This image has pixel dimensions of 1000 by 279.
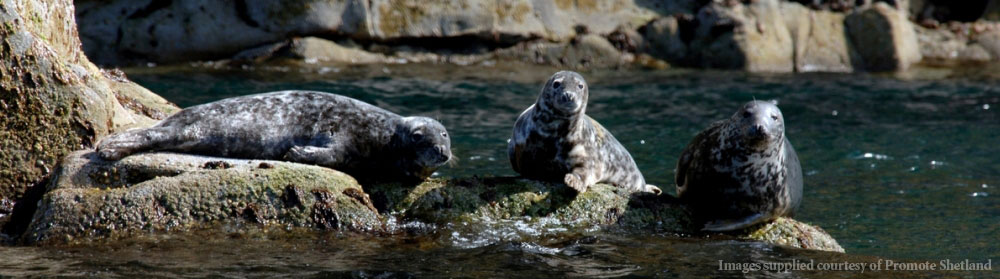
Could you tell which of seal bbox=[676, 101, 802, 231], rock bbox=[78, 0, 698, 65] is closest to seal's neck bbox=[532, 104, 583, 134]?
seal bbox=[676, 101, 802, 231]

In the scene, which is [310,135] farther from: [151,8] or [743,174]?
[151,8]

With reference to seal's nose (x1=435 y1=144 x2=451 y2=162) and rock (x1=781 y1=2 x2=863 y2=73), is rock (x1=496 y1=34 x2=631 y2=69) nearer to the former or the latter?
rock (x1=781 y1=2 x2=863 y2=73)

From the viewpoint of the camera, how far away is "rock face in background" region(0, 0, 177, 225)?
19.1 ft

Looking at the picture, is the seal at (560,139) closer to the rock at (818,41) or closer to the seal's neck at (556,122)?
the seal's neck at (556,122)

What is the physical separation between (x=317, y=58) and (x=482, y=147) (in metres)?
5.18

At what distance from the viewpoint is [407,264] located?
5.22m

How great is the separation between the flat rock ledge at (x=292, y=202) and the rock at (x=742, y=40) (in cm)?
1043

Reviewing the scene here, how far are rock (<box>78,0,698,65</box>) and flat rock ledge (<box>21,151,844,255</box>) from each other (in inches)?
375

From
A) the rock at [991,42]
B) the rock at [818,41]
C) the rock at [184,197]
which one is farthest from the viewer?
the rock at [991,42]

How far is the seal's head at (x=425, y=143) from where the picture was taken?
19.8 ft

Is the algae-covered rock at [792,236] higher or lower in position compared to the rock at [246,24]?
lower

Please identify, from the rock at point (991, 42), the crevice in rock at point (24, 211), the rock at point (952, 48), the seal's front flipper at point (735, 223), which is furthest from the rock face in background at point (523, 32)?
the seal's front flipper at point (735, 223)

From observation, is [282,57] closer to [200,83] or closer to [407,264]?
[200,83]

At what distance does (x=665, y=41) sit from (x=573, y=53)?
5.41 ft
